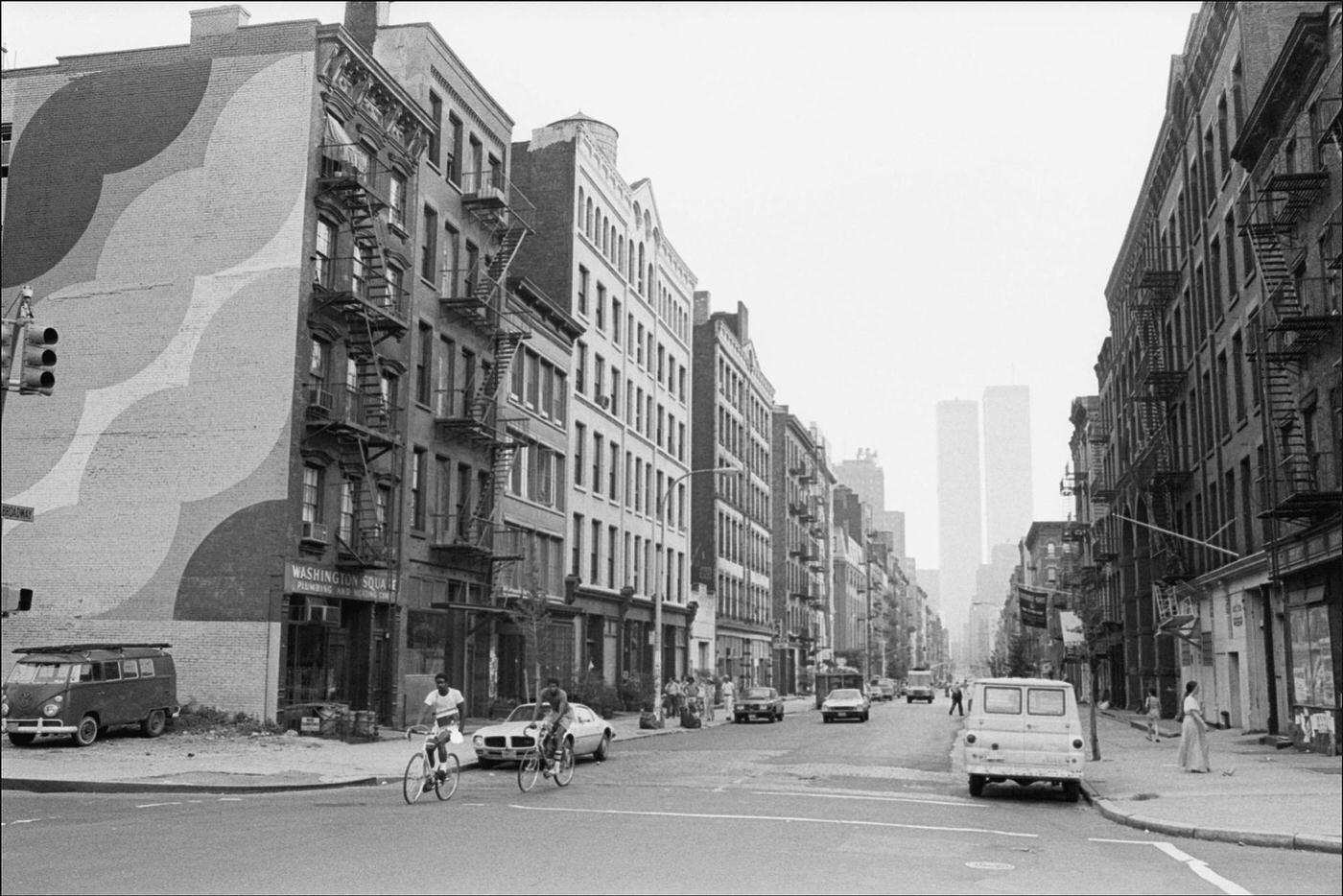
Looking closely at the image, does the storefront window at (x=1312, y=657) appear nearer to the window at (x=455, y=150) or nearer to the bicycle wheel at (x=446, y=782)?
the bicycle wheel at (x=446, y=782)

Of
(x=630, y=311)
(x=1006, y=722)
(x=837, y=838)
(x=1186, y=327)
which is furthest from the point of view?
(x=630, y=311)

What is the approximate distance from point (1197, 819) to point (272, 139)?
25.7 m

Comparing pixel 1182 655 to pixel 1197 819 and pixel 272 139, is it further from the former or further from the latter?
pixel 272 139

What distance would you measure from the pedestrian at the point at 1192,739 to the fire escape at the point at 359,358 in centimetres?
1916

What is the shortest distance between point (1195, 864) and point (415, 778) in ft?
33.1

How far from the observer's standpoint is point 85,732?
83.1ft

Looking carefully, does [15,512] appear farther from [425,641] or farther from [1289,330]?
[1289,330]

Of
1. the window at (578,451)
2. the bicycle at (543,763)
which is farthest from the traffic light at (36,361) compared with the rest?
the window at (578,451)

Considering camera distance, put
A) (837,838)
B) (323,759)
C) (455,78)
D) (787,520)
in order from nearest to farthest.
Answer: (837,838) → (323,759) → (455,78) → (787,520)

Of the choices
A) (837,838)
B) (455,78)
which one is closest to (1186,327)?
(455,78)

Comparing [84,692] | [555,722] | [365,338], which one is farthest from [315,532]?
[555,722]

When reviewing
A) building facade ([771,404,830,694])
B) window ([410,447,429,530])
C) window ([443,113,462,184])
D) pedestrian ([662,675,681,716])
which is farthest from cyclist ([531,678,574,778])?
building facade ([771,404,830,694])

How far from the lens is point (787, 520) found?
95.8m

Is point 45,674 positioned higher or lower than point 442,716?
higher
